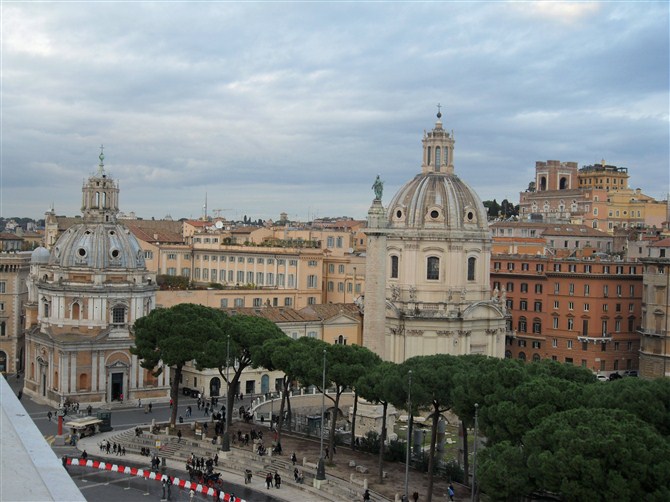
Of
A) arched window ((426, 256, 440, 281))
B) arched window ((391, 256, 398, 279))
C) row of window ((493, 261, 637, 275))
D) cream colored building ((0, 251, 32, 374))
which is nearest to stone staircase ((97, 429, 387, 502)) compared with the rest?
arched window ((391, 256, 398, 279))

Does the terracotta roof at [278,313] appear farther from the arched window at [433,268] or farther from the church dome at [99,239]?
the arched window at [433,268]

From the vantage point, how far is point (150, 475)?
161 feet

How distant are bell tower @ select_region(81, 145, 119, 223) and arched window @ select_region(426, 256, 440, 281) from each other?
2462 centimetres

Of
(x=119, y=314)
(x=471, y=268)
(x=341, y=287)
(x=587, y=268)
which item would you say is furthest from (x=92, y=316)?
(x=587, y=268)

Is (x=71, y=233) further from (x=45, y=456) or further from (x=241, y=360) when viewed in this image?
(x=45, y=456)

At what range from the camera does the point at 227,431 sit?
53812mm

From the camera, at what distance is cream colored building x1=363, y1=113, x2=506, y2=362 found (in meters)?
73.2

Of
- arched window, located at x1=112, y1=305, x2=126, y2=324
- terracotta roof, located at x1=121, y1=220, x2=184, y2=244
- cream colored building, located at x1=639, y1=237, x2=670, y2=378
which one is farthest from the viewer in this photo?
terracotta roof, located at x1=121, y1=220, x2=184, y2=244

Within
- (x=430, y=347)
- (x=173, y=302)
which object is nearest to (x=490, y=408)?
(x=430, y=347)

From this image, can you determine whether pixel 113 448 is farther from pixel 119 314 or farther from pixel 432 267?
pixel 432 267

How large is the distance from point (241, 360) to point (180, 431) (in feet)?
18.6

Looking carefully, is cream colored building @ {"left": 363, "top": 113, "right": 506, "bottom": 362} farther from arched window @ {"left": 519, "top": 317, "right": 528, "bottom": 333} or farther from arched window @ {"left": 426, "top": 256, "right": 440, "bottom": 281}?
arched window @ {"left": 519, "top": 317, "right": 528, "bottom": 333}

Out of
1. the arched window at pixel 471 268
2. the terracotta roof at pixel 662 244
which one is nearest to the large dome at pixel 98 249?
the arched window at pixel 471 268

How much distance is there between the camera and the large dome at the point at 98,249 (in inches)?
2810
